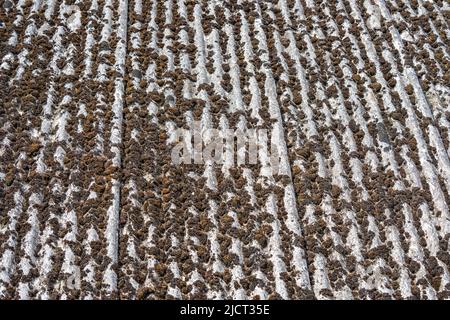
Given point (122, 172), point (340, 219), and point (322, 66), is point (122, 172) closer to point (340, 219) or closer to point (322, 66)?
point (340, 219)

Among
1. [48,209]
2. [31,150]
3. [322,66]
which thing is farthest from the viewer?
[322,66]

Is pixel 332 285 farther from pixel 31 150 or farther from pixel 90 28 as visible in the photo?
pixel 90 28

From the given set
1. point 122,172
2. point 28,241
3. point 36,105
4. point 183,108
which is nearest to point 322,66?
Result: point 183,108

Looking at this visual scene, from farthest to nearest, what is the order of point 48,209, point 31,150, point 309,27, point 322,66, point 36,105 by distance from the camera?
1. point 309,27
2. point 322,66
3. point 36,105
4. point 31,150
5. point 48,209

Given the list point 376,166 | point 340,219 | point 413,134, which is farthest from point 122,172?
point 413,134
